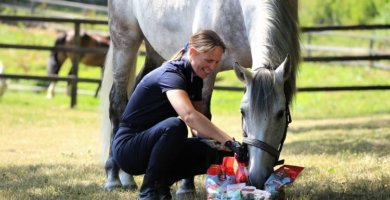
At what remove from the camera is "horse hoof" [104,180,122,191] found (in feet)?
17.5

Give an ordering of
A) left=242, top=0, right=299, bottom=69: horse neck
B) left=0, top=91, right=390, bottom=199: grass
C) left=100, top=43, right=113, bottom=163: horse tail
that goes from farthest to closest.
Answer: left=100, top=43, right=113, bottom=163: horse tail
left=0, top=91, right=390, bottom=199: grass
left=242, top=0, right=299, bottom=69: horse neck

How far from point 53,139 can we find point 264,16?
18.8 feet

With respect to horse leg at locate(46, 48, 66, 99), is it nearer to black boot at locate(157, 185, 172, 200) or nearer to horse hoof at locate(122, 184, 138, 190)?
horse hoof at locate(122, 184, 138, 190)

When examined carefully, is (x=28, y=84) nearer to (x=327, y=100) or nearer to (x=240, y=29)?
(x=327, y=100)

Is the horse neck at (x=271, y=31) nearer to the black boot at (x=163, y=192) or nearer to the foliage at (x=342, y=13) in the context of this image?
the black boot at (x=163, y=192)

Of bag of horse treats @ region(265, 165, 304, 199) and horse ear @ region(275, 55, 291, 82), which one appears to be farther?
horse ear @ region(275, 55, 291, 82)

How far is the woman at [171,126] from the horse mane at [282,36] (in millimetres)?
378

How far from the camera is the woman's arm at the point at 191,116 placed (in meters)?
3.96

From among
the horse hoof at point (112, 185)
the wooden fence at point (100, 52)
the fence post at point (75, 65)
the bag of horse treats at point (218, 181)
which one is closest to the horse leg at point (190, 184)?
the horse hoof at point (112, 185)

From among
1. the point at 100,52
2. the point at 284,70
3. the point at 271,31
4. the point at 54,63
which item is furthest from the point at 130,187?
the point at 54,63

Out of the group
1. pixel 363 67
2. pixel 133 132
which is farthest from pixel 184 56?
pixel 363 67

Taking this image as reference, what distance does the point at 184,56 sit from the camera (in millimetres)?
4234

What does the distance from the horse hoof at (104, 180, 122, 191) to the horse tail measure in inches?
42.9

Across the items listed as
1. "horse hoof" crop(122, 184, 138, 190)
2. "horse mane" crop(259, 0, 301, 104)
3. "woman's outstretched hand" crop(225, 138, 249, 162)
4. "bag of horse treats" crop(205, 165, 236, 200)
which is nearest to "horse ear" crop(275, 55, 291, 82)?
"horse mane" crop(259, 0, 301, 104)
